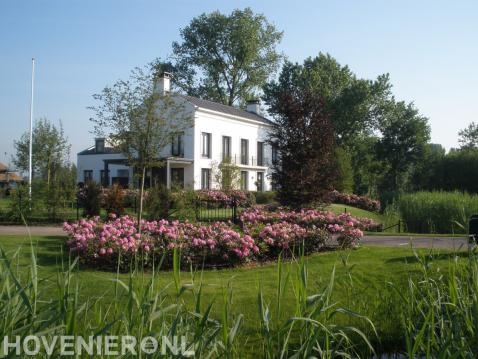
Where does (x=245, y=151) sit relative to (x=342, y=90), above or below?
below

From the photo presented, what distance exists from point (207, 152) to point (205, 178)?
6.70 ft

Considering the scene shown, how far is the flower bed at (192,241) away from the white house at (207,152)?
854 inches

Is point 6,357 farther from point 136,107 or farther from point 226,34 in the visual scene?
point 226,34

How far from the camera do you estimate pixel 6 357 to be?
225cm

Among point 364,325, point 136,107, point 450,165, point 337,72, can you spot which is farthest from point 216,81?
point 364,325

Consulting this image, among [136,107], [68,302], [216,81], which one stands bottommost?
[68,302]

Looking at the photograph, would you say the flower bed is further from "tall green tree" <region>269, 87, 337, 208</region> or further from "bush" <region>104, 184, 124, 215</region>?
"bush" <region>104, 184, 124, 215</region>

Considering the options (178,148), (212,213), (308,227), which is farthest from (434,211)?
(178,148)

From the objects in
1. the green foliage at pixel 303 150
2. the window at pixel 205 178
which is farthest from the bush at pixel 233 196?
the green foliage at pixel 303 150

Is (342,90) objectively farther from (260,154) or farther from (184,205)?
(184,205)

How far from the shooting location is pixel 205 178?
1474 inches

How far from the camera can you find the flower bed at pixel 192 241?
8.45m

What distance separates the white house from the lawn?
902 inches

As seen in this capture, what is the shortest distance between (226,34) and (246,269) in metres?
46.2
